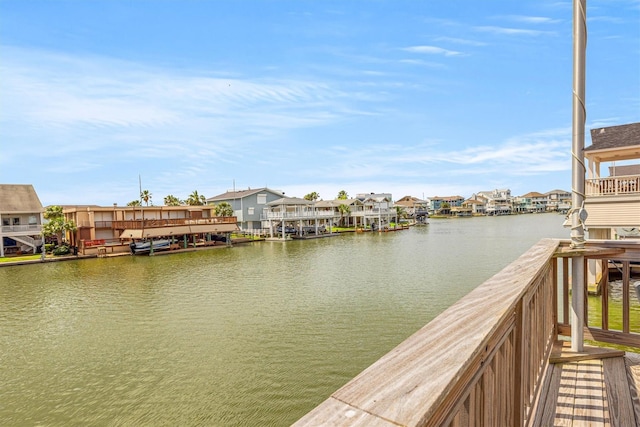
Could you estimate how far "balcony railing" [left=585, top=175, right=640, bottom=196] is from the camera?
34.6 ft

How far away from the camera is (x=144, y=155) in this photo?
44.9m

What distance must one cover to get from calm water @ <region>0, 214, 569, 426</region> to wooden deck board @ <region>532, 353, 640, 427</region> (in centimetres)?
461

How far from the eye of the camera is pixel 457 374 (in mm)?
777

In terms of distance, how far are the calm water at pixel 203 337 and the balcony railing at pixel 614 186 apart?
18.0ft

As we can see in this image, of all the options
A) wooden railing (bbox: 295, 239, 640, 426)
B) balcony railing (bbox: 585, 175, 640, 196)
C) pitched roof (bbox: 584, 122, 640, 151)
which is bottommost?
wooden railing (bbox: 295, 239, 640, 426)

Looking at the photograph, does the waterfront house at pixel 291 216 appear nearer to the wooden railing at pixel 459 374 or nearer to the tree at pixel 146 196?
the tree at pixel 146 196

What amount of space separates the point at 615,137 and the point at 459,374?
16.3 m

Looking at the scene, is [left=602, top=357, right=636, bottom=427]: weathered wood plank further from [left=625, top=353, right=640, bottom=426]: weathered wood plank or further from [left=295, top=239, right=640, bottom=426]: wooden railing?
[left=295, top=239, right=640, bottom=426]: wooden railing

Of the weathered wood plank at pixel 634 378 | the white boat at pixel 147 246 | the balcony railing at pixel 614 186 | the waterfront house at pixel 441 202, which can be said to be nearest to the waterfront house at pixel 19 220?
the white boat at pixel 147 246

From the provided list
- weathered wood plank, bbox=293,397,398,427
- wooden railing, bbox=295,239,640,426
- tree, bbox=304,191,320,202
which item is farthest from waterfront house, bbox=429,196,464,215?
weathered wood plank, bbox=293,397,398,427

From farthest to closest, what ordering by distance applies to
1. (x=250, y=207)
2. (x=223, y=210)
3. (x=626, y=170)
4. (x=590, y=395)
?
(x=250, y=207) < (x=223, y=210) < (x=626, y=170) < (x=590, y=395)

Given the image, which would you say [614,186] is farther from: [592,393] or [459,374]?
[459,374]

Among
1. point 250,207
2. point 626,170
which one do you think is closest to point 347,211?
point 250,207

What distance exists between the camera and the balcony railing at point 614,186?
34.6ft
